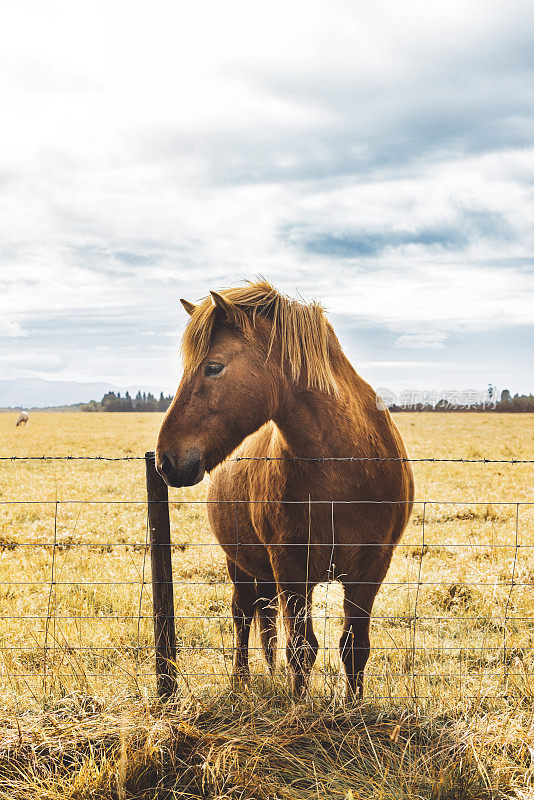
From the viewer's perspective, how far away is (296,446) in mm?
3662

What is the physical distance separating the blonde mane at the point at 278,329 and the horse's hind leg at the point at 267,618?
208cm

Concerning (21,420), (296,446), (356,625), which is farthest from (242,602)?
(21,420)

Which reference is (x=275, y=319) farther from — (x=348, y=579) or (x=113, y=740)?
(x=113, y=740)

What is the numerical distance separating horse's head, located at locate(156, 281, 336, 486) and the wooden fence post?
0.96 ft

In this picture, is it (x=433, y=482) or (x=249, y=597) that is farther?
(x=433, y=482)

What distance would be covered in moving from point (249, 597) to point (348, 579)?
1522 millimetres

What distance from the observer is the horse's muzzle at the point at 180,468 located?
3.36 meters

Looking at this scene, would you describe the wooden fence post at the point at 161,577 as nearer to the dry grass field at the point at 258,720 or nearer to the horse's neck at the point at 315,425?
the dry grass field at the point at 258,720

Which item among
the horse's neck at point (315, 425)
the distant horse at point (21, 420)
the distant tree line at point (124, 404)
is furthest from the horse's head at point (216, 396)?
the distant tree line at point (124, 404)

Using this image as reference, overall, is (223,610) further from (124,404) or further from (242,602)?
(124,404)

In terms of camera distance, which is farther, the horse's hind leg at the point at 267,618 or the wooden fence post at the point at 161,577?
the horse's hind leg at the point at 267,618

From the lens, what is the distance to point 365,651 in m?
3.90

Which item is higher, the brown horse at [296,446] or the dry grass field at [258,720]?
the brown horse at [296,446]

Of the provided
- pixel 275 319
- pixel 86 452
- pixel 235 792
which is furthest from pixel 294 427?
pixel 86 452
